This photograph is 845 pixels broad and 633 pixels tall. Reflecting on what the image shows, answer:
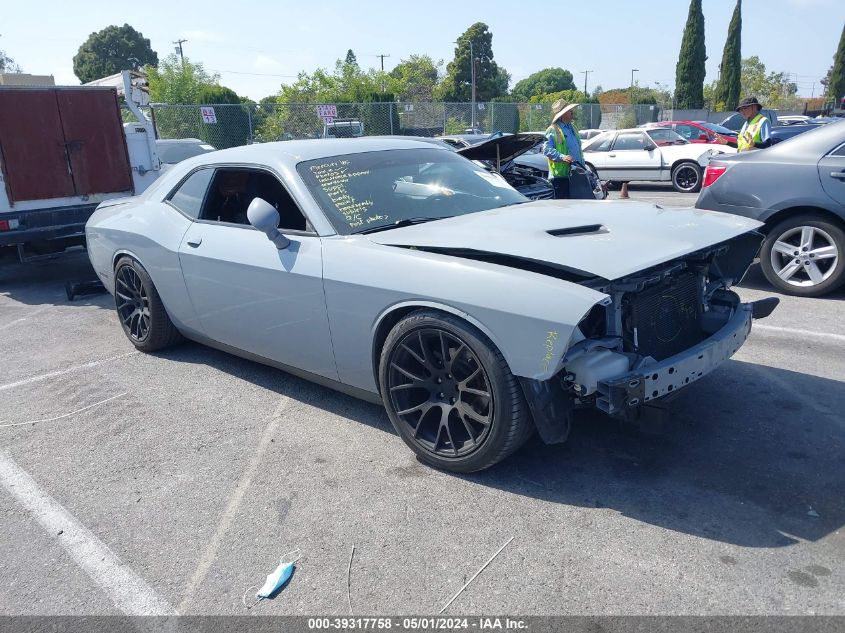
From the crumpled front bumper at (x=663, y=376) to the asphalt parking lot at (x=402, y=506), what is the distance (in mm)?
471

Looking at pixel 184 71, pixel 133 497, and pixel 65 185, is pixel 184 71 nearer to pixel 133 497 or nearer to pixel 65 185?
pixel 65 185

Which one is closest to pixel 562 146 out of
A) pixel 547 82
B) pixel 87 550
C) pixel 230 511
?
pixel 230 511

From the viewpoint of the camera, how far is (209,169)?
4.67m

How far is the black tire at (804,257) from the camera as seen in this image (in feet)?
18.8

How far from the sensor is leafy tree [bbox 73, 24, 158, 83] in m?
89.9

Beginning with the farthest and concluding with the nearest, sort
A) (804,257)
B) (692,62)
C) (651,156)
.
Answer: (692,62)
(651,156)
(804,257)

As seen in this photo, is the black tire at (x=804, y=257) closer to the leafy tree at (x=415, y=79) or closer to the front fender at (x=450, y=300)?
the front fender at (x=450, y=300)

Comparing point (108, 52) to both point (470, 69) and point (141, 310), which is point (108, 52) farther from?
point (141, 310)

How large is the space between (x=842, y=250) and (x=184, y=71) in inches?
1390

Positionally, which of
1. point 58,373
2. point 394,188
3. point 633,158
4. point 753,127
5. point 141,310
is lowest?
point 58,373

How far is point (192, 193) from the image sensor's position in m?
4.71

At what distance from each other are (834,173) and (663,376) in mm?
3909

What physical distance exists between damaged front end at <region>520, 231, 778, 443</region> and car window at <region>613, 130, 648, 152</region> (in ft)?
40.6

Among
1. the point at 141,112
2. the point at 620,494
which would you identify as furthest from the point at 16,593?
the point at 141,112
